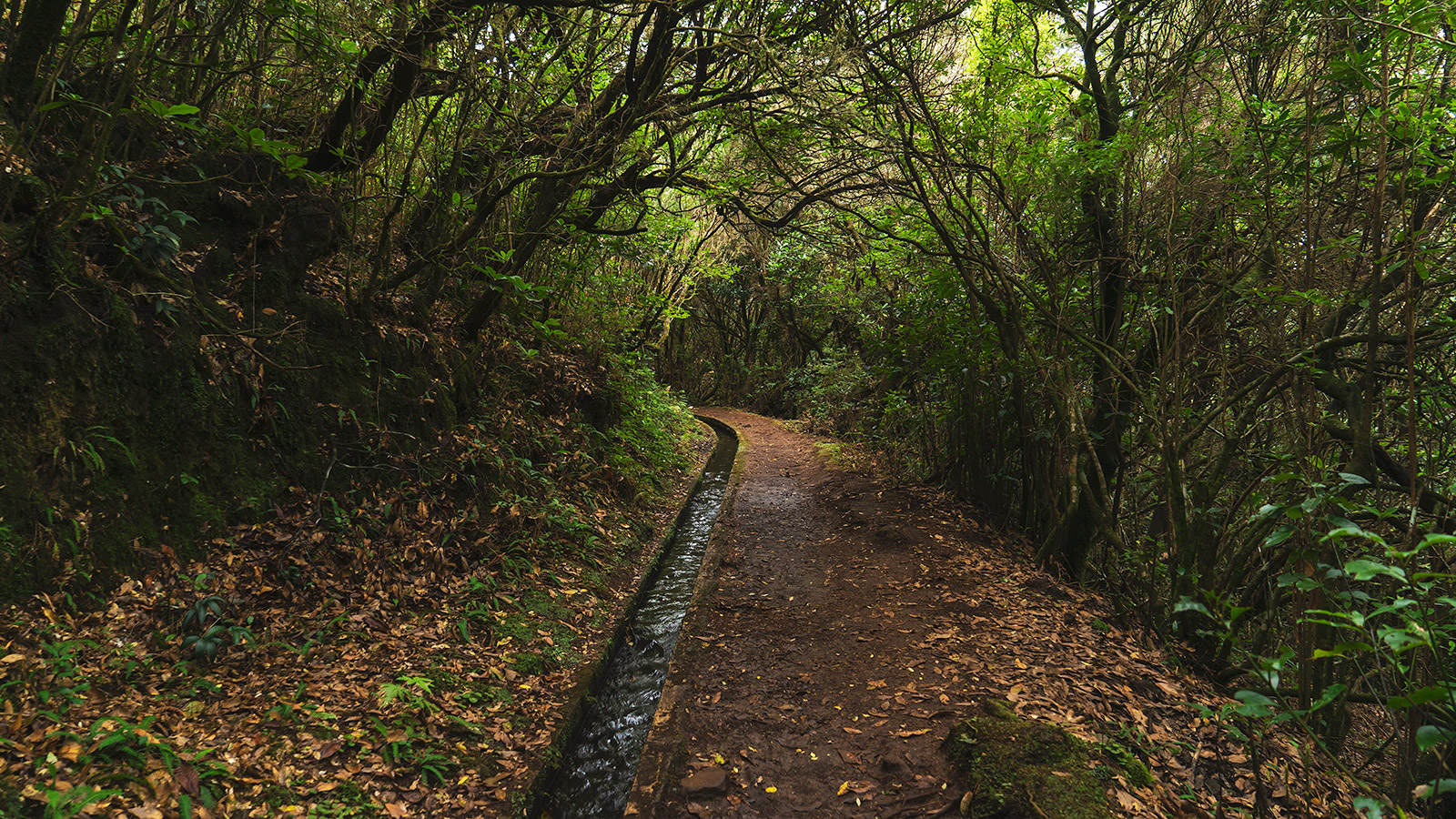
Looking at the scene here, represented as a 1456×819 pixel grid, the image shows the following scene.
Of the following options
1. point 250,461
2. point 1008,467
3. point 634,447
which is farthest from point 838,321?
point 250,461

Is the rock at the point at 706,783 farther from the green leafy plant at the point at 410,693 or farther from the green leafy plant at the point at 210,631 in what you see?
the green leafy plant at the point at 210,631

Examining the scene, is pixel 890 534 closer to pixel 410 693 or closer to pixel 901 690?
pixel 901 690

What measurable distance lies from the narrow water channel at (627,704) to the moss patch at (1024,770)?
2183 mm

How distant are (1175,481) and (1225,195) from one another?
2.32 m

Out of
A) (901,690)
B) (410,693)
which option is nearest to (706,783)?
(901,690)

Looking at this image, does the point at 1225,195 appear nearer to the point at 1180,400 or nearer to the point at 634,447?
the point at 1180,400

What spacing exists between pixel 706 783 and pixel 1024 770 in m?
1.91

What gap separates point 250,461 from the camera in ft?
15.9

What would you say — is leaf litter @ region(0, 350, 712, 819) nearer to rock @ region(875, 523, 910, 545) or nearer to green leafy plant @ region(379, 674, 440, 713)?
green leafy plant @ region(379, 674, 440, 713)

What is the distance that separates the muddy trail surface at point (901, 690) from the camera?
3.83m

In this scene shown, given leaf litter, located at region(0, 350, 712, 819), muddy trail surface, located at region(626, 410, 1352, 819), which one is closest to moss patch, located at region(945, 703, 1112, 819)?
muddy trail surface, located at region(626, 410, 1352, 819)

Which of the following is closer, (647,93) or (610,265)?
(647,93)

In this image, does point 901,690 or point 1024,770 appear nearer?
point 1024,770

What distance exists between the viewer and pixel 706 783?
159 inches
